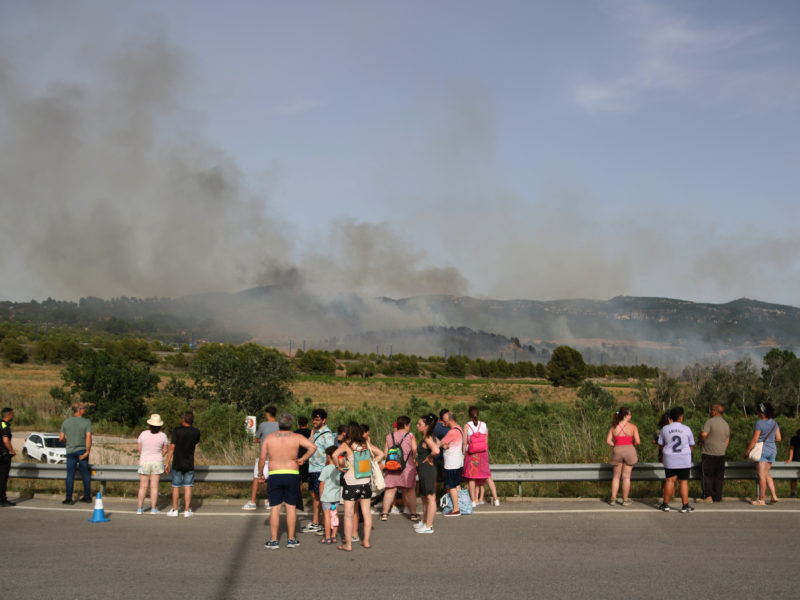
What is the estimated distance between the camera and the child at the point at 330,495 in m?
8.94

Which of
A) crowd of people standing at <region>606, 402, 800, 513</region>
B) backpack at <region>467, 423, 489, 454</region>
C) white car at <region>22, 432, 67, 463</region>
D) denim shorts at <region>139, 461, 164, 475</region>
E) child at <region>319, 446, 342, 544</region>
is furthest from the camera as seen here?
white car at <region>22, 432, 67, 463</region>

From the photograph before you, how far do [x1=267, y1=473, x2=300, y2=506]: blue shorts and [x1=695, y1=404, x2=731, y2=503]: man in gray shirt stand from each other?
6.93 m

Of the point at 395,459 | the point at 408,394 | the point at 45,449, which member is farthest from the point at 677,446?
the point at 408,394

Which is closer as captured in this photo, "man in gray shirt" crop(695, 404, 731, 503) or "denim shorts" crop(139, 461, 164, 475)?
"denim shorts" crop(139, 461, 164, 475)

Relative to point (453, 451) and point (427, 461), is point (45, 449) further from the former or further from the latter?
point (427, 461)

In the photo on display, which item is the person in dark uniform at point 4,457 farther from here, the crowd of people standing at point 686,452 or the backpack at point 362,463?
the crowd of people standing at point 686,452

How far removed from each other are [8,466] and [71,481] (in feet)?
3.30

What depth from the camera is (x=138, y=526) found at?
9.91 meters

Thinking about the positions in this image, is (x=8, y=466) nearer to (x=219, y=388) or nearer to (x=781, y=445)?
(x=781, y=445)

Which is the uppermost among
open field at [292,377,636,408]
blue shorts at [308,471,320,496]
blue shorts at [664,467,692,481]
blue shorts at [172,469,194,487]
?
blue shorts at [664,467,692,481]

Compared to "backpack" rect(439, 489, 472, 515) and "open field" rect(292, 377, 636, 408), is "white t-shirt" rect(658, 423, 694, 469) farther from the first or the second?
"open field" rect(292, 377, 636, 408)

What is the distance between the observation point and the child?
894cm

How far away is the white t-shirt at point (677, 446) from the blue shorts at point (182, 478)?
24.8 feet

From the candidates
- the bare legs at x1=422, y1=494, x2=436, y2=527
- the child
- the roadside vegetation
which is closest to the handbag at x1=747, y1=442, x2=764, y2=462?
the roadside vegetation
